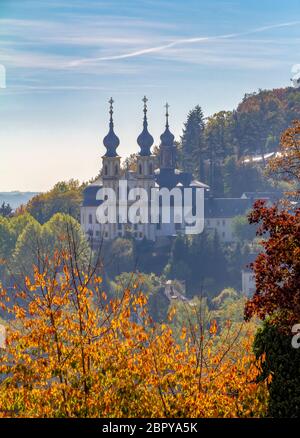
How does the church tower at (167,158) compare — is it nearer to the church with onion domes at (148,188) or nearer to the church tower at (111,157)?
the church with onion domes at (148,188)

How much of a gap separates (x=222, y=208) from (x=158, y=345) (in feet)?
378

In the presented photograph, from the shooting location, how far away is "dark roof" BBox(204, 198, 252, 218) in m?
138

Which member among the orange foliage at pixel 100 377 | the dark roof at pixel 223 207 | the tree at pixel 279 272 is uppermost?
the dark roof at pixel 223 207

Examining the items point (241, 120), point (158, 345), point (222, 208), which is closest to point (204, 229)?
point (222, 208)

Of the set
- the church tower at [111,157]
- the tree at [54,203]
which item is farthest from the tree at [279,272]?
the tree at [54,203]

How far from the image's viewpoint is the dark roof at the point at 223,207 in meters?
138

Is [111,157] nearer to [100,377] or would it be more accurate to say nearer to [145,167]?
[145,167]

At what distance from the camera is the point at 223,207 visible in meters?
139

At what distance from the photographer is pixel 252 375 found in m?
22.6

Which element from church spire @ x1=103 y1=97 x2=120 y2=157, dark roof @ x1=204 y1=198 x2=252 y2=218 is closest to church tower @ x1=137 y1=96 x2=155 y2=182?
church spire @ x1=103 y1=97 x2=120 y2=157

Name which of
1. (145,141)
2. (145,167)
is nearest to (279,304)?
(145,141)

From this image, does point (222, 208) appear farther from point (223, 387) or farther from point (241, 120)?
point (223, 387)

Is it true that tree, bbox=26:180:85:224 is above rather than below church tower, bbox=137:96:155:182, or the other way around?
below

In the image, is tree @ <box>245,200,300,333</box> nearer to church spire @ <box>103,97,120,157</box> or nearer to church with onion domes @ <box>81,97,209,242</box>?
church with onion domes @ <box>81,97,209,242</box>
